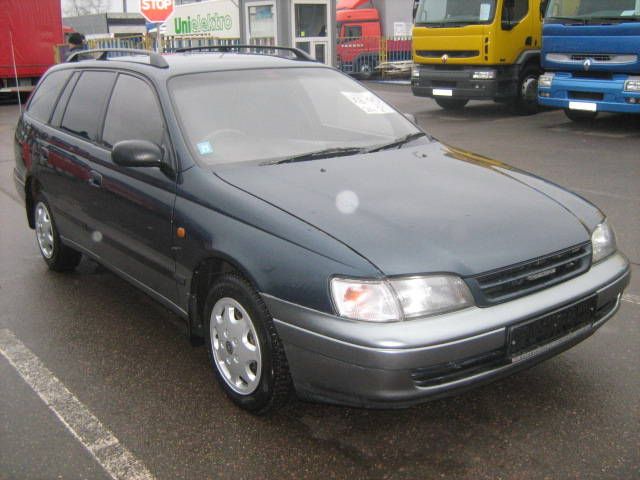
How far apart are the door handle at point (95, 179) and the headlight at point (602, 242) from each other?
2.76m

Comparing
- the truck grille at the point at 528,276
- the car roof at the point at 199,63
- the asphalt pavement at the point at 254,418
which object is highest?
the car roof at the point at 199,63

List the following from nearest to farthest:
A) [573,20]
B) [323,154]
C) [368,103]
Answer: [323,154] → [368,103] → [573,20]

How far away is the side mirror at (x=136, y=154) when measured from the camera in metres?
3.58

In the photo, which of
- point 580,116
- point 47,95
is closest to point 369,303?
point 47,95

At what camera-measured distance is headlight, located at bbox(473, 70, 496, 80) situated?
522 inches

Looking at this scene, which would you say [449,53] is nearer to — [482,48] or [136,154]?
[482,48]

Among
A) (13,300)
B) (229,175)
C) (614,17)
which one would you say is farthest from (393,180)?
(614,17)

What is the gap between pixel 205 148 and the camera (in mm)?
3699

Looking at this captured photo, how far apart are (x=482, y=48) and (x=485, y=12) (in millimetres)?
644

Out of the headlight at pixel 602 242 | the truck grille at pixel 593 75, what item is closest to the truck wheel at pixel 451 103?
Result: the truck grille at pixel 593 75

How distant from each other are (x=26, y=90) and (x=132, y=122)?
56.3ft

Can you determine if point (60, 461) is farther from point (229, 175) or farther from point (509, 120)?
point (509, 120)

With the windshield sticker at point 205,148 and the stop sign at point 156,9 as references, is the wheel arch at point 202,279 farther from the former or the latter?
the stop sign at point 156,9

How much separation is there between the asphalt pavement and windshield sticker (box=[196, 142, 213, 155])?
1126mm
